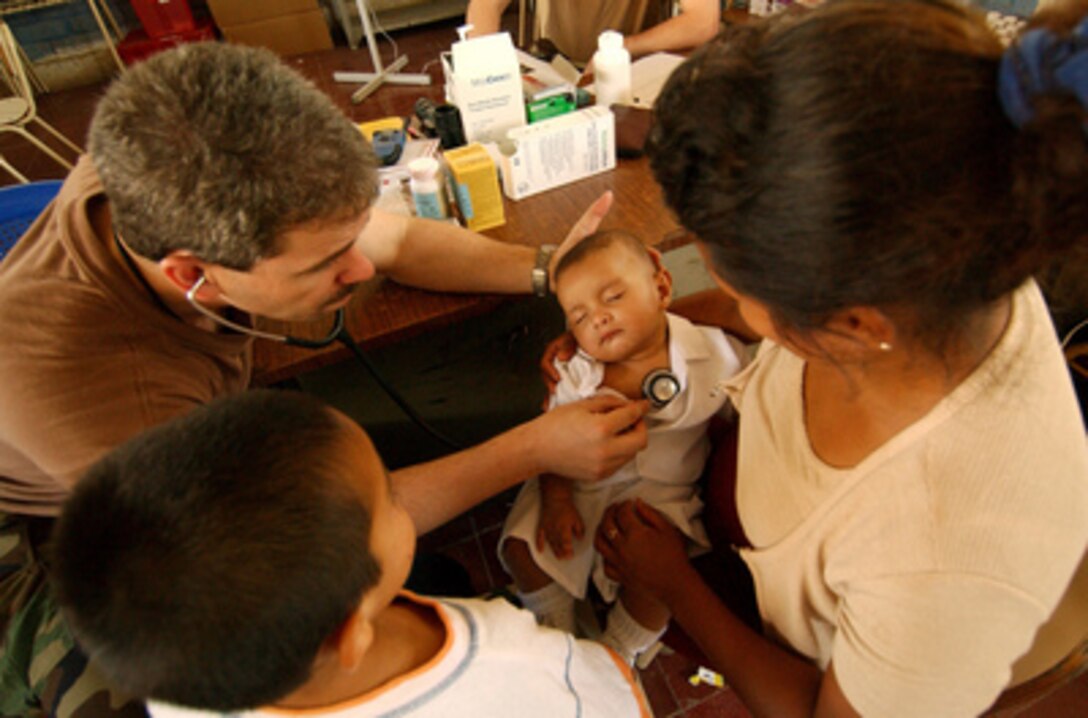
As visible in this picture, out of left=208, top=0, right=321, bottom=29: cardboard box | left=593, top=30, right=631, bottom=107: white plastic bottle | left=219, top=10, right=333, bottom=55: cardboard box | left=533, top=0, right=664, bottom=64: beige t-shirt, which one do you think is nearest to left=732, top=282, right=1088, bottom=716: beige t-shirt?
left=593, top=30, right=631, bottom=107: white plastic bottle

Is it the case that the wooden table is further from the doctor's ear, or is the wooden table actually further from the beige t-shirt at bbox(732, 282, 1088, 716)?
the beige t-shirt at bbox(732, 282, 1088, 716)

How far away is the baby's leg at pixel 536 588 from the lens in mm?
1343

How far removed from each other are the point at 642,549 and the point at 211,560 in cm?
77

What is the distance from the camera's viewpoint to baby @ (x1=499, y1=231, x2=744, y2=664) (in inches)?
50.3

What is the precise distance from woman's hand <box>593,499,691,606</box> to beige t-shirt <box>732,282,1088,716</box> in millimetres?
379

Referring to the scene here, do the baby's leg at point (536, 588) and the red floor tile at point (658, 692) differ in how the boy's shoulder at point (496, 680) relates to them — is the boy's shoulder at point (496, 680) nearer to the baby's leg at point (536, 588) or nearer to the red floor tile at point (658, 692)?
the baby's leg at point (536, 588)

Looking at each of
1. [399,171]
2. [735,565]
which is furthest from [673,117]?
[399,171]

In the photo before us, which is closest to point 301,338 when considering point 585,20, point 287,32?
point 585,20

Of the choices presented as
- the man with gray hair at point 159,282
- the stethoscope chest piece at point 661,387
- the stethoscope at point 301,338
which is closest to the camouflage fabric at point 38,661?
the man with gray hair at point 159,282

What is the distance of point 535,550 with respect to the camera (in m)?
1.30

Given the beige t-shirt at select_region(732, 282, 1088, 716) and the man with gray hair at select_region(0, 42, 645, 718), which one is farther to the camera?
the man with gray hair at select_region(0, 42, 645, 718)

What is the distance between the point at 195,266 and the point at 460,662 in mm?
732

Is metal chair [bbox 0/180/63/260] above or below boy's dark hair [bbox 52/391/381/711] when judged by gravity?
below

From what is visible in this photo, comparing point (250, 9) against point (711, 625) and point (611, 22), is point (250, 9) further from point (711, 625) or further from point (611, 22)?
point (711, 625)
